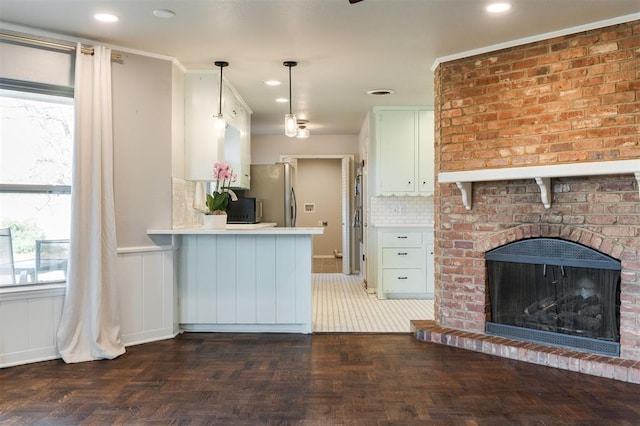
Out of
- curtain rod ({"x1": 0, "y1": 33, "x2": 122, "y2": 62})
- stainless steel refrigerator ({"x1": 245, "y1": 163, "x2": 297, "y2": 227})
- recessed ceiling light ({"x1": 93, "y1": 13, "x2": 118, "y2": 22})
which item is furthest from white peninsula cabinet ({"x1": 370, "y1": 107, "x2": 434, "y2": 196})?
recessed ceiling light ({"x1": 93, "y1": 13, "x2": 118, "y2": 22})

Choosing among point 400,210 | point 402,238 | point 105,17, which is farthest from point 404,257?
point 105,17

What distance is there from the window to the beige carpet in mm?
2222

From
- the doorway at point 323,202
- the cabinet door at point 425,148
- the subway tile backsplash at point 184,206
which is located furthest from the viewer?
the doorway at point 323,202

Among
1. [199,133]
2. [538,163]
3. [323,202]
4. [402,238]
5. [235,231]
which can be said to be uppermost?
[199,133]

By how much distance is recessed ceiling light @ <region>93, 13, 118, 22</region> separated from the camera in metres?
3.22

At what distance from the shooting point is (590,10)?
3176 mm

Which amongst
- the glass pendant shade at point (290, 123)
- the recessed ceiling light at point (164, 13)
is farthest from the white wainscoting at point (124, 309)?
the recessed ceiling light at point (164, 13)

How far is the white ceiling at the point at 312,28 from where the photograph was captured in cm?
311

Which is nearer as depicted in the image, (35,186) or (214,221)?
(35,186)

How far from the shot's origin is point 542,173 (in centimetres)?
338

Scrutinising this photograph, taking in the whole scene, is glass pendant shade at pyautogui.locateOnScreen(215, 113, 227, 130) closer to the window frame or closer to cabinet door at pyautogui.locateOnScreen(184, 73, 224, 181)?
cabinet door at pyautogui.locateOnScreen(184, 73, 224, 181)

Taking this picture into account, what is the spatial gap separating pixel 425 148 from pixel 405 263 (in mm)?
1443

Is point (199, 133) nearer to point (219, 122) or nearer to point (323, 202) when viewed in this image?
point (219, 122)

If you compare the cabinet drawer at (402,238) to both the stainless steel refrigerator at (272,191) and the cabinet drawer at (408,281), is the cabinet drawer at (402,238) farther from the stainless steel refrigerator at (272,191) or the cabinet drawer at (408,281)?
the stainless steel refrigerator at (272,191)
